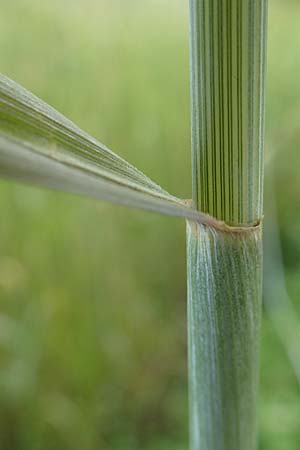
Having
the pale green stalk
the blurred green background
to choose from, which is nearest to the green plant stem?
the pale green stalk

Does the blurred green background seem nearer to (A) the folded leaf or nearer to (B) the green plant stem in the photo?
(B) the green plant stem

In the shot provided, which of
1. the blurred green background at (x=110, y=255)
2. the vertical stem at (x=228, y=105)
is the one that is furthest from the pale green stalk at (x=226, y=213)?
the blurred green background at (x=110, y=255)

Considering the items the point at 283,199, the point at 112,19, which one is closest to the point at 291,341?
the point at 283,199

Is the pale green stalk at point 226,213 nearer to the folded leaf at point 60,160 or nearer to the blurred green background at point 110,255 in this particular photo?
the folded leaf at point 60,160

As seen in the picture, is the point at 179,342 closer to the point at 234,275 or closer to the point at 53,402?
the point at 53,402

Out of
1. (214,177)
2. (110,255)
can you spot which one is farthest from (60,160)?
(110,255)

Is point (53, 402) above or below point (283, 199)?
below

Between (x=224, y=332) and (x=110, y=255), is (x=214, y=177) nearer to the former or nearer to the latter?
(x=224, y=332)

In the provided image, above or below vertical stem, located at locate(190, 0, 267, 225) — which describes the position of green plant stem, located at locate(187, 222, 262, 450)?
below
